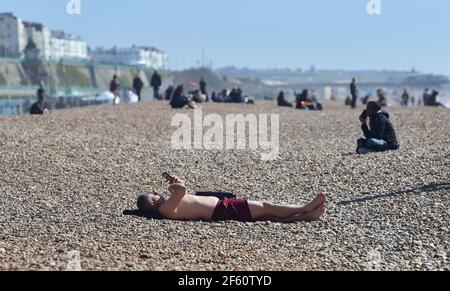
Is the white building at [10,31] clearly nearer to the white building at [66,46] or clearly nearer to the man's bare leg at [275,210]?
the white building at [66,46]

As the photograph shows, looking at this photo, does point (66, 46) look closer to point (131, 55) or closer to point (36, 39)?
point (36, 39)

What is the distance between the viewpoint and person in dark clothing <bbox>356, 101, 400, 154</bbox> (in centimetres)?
1234

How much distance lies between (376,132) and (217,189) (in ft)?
11.3

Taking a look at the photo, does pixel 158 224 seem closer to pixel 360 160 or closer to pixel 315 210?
pixel 315 210

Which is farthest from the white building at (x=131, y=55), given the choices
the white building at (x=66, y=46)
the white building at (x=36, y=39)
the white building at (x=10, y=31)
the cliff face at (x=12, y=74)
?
the cliff face at (x=12, y=74)

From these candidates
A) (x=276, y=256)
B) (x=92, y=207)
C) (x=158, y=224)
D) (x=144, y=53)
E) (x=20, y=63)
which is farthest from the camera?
(x=144, y=53)

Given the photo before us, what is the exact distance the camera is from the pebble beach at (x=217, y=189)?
646 centimetres

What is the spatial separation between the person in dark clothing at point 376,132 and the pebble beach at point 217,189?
10.1 inches

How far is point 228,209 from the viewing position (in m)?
Answer: 7.81

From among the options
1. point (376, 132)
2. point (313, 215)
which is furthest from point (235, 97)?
point (313, 215)

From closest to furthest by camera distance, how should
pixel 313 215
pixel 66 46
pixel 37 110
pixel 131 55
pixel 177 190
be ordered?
pixel 177 190 → pixel 313 215 → pixel 37 110 → pixel 66 46 → pixel 131 55

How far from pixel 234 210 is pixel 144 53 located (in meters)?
166

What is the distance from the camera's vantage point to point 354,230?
25.2 ft
